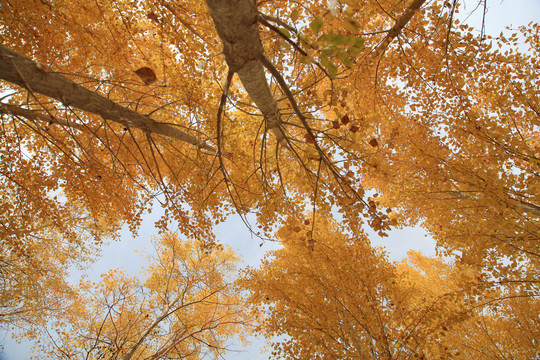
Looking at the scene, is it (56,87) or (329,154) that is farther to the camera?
(329,154)

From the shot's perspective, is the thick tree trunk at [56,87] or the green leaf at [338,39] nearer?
the green leaf at [338,39]

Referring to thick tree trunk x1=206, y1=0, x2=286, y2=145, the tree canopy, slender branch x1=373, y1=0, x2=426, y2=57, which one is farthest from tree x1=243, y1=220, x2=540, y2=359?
slender branch x1=373, y1=0, x2=426, y2=57

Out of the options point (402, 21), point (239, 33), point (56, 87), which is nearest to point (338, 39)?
point (239, 33)

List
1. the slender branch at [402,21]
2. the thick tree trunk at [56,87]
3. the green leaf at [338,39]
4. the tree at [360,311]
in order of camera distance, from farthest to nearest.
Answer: the tree at [360,311] < the slender branch at [402,21] < the thick tree trunk at [56,87] < the green leaf at [338,39]

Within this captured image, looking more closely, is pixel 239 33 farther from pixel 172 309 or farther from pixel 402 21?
pixel 172 309

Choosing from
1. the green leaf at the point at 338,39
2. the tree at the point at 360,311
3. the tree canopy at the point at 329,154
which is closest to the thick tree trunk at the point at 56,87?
the tree canopy at the point at 329,154

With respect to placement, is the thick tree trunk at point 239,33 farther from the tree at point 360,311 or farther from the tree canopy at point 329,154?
the tree at point 360,311

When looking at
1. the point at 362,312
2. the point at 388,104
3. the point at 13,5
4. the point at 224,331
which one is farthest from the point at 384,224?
the point at 224,331

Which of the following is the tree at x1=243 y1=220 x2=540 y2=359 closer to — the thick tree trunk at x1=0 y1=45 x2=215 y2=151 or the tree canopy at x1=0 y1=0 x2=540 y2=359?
the tree canopy at x1=0 y1=0 x2=540 y2=359

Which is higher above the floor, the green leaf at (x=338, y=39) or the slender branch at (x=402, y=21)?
the slender branch at (x=402, y=21)

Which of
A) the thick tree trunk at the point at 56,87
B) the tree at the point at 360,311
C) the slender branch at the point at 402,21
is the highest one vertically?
the slender branch at the point at 402,21

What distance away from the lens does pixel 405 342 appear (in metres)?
2.62

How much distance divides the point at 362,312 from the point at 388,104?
3.13m

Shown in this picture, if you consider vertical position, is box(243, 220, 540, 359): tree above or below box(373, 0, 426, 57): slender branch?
below
